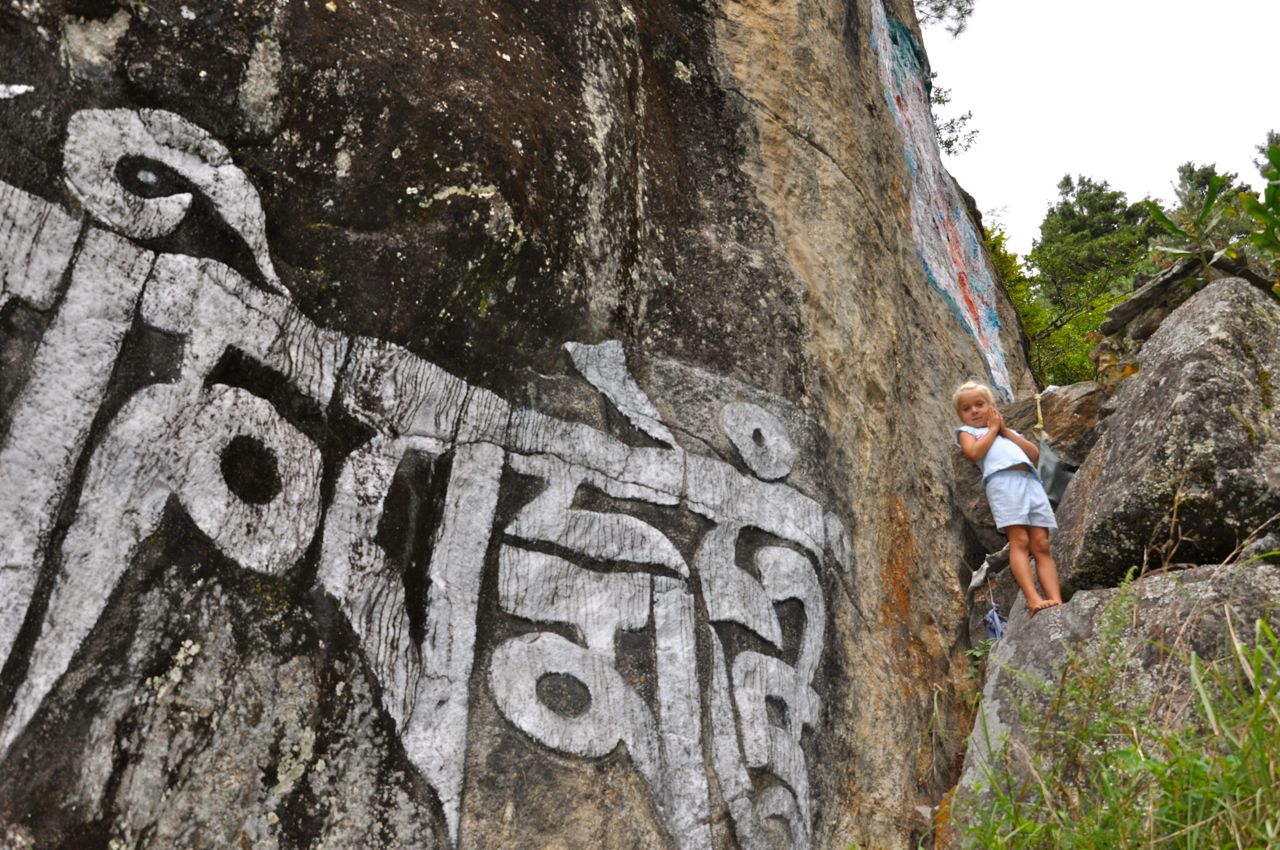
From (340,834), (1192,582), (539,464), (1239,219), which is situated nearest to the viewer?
(340,834)

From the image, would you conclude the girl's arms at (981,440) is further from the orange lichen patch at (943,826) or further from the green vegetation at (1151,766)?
the orange lichen patch at (943,826)

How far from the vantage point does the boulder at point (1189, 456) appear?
134 inches

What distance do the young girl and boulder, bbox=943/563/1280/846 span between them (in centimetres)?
23

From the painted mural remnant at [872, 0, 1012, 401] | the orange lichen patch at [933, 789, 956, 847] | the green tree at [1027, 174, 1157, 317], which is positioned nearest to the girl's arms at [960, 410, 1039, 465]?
the orange lichen patch at [933, 789, 956, 847]

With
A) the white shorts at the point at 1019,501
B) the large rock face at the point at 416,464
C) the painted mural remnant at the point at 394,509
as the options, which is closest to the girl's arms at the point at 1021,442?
the white shorts at the point at 1019,501

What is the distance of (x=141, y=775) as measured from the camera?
7.00 feet

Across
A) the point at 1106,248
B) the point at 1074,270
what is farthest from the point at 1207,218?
the point at 1106,248

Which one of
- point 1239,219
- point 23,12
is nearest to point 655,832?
point 23,12

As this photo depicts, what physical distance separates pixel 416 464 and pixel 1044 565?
2441mm

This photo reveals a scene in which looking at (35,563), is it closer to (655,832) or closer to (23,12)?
(23,12)

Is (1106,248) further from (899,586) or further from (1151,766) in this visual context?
(1151,766)

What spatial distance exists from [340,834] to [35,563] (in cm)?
86

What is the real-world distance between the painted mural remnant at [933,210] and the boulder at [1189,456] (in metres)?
1.86

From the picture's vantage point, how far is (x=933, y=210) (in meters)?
6.40
